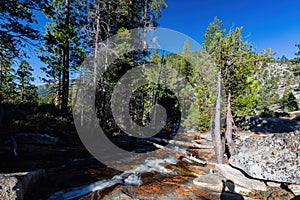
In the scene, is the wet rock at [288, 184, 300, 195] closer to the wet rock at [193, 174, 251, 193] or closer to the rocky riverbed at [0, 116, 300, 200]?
the rocky riverbed at [0, 116, 300, 200]

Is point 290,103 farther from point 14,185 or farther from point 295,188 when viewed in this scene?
point 14,185

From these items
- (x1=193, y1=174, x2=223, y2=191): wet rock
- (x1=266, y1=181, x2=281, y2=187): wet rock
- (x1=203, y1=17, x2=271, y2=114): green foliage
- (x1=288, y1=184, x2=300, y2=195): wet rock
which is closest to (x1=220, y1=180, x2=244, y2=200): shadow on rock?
(x1=193, y1=174, x2=223, y2=191): wet rock

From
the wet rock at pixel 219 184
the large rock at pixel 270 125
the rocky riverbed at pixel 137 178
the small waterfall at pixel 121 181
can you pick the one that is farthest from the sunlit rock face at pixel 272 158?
the large rock at pixel 270 125

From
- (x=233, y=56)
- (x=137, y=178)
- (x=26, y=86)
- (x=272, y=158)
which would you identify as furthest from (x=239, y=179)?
(x=26, y=86)

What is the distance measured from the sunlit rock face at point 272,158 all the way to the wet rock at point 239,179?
21cm

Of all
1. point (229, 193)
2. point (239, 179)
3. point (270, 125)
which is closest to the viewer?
point (229, 193)

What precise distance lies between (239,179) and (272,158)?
4.31 feet

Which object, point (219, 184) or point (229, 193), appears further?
point (219, 184)

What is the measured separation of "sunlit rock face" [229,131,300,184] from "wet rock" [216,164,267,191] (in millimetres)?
207

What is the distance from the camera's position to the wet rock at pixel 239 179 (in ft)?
17.1

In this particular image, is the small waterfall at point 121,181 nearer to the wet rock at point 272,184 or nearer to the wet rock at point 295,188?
the wet rock at point 272,184

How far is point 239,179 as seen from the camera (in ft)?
18.2

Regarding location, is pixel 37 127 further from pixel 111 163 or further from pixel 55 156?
pixel 111 163

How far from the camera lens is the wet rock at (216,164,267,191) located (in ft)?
17.1
